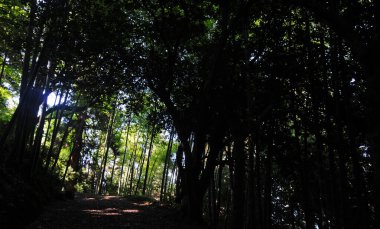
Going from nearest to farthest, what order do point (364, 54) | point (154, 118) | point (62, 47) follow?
point (364, 54), point (62, 47), point (154, 118)

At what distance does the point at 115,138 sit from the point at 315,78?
23169 mm

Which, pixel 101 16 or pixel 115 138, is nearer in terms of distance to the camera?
pixel 101 16

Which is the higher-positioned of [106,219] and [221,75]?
[221,75]

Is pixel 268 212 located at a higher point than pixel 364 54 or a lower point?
lower

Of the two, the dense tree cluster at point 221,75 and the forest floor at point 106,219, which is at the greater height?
the dense tree cluster at point 221,75

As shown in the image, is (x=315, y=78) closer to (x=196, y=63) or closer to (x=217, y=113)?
(x=217, y=113)

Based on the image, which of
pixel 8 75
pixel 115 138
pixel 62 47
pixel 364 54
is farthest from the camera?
pixel 115 138

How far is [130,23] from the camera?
1002 centimetres

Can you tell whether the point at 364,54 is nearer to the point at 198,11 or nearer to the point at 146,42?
the point at 198,11

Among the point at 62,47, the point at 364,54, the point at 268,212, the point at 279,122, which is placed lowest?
the point at 268,212

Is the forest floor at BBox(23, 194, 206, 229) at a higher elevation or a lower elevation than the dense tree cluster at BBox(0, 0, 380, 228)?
lower

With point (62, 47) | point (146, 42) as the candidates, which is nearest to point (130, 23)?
point (146, 42)

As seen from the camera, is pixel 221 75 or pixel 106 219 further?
pixel 221 75

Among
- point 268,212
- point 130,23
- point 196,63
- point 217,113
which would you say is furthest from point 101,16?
point 268,212
